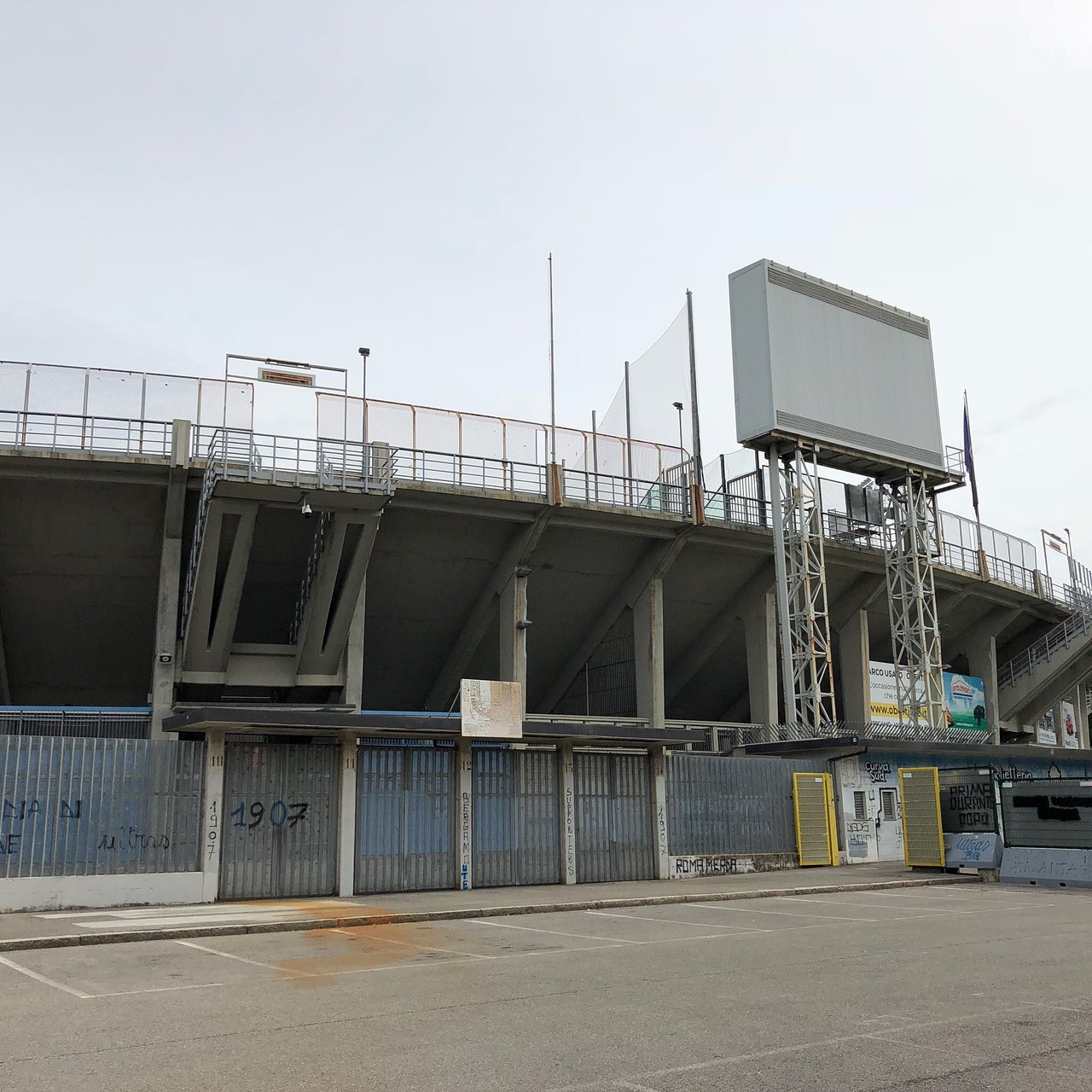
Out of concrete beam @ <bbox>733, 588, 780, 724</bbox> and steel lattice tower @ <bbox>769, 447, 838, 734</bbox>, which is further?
concrete beam @ <bbox>733, 588, 780, 724</bbox>

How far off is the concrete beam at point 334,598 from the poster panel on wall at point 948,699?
1773 centimetres

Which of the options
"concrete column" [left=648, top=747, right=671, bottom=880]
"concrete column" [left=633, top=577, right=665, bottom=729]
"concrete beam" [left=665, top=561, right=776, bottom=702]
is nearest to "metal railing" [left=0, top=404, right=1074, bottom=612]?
"concrete beam" [left=665, top=561, right=776, bottom=702]

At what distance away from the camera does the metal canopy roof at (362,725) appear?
18.1 meters

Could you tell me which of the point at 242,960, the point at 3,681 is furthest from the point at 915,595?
the point at 242,960

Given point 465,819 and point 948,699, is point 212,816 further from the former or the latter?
point 948,699

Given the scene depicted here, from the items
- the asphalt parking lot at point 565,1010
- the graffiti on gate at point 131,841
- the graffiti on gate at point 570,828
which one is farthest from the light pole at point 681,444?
the asphalt parking lot at point 565,1010

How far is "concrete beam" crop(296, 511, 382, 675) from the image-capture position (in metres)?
25.5

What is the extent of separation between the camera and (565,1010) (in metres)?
8.34

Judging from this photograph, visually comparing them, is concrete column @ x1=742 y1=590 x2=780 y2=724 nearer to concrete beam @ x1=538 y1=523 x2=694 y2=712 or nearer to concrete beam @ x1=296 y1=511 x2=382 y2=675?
concrete beam @ x1=538 y1=523 x2=694 y2=712

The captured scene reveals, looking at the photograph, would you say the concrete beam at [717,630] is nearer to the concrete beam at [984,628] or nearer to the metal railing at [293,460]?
the concrete beam at [984,628]

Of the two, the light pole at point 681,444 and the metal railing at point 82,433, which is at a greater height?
the light pole at point 681,444

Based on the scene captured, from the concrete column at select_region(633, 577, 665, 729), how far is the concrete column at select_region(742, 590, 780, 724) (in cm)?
405

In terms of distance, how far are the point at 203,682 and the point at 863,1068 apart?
23.0m

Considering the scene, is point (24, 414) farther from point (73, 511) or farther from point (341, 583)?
point (341, 583)
